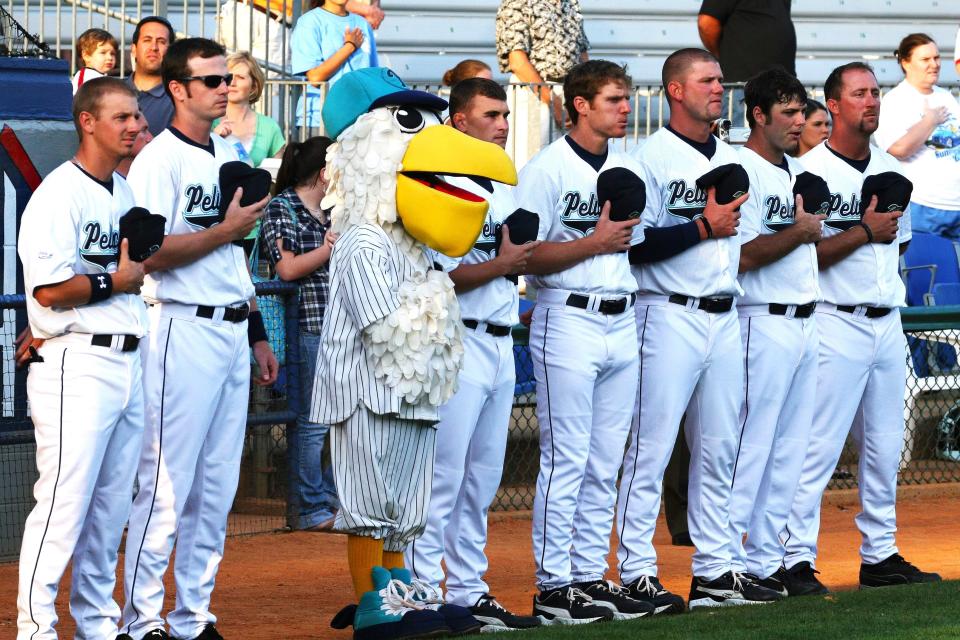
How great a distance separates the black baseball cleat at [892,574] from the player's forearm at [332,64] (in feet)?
16.4

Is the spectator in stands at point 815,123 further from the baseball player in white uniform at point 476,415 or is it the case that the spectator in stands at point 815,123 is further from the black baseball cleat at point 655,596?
the black baseball cleat at point 655,596

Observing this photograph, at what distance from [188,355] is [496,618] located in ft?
4.81

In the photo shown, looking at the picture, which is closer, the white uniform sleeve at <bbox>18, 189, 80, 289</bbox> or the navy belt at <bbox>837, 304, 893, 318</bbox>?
the white uniform sleeve at <bbox>18, 189, 80, 289</bbox>

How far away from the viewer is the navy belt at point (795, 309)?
21.6 ft

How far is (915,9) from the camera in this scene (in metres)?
15.3

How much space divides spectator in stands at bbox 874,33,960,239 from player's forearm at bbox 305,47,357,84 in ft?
11.9

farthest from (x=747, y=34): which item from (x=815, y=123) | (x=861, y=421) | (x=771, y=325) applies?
(x=771, y=325)

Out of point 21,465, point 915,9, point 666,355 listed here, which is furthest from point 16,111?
point 915,9

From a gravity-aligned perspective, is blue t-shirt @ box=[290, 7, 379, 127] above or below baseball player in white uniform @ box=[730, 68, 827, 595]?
above

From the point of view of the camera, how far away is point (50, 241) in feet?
16.2

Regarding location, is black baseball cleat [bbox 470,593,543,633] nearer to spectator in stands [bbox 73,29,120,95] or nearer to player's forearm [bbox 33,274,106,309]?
player's forearm [bbox 33,274,106,309]

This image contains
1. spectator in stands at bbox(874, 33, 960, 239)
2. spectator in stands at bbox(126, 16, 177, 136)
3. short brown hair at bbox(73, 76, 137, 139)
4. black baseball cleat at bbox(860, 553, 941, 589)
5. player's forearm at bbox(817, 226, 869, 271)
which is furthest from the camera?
spectator in stands at bbox(874, 33, 960, 239)

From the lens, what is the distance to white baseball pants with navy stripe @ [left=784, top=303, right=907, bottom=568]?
6.80 m

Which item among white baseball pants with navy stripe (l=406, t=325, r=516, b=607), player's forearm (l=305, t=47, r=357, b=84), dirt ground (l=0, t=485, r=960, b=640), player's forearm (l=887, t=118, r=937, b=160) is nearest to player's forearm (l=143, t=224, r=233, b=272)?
white baseball pants with navy stripe (l=406, t=325, r=516, b=607)
